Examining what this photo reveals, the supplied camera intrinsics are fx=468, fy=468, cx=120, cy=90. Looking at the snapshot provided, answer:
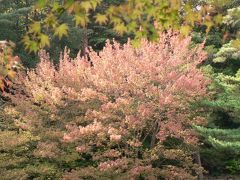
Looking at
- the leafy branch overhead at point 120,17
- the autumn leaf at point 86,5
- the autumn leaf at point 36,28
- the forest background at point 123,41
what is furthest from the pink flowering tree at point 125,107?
the autumn leaf at point 86,5

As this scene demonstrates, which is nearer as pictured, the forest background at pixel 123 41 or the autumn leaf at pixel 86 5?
the autumn leaf at pixel 86 5

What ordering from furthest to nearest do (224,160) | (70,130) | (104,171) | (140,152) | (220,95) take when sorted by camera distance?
(224,160)
(220,95)
(140,152)
(70,130)
(104,171)

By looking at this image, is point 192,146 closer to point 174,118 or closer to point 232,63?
point 174,118

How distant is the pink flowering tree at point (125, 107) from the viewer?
14.8 metres

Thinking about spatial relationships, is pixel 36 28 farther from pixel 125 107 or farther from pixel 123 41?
pixel 123 41

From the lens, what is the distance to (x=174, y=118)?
15914 millimetres

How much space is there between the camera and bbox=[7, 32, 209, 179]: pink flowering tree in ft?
48.6

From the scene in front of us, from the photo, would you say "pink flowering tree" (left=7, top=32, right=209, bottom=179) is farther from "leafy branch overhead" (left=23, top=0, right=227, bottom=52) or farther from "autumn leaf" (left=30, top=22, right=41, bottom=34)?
"autumn leaf" (left=30, top=22, right=41, bottom=34)

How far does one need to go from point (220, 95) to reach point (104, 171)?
5912mm

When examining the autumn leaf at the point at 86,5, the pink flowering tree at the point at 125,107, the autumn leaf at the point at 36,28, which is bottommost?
the pink flowering tree at the point at 125,107

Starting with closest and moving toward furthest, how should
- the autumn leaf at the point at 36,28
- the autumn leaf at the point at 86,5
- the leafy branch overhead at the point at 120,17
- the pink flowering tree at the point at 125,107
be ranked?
the autumn leaf at the point at 86,5, the leafy branch overhead at the point at 120,17, the autumn leaf at the point at 36,28, the pink flowering tree at the point at 125,107

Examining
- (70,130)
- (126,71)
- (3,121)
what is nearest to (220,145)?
(126,71)

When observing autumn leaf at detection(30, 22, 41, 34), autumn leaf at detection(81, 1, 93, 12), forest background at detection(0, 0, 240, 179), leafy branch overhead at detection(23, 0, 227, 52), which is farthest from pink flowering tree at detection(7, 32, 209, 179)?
autumn leaf at detection(81, 1, 93, 12)

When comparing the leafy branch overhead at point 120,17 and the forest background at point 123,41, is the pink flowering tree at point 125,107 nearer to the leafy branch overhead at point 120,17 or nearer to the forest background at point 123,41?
the forest background at point 123,41
